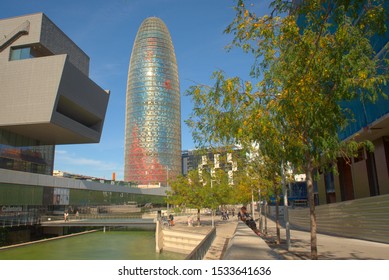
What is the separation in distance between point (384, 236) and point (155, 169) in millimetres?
135251

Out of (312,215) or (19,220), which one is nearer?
(312,215)

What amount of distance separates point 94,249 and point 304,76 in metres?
33.4

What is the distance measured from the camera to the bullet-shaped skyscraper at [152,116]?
151125 mm

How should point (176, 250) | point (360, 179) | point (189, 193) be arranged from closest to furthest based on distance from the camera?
point (360, 179), point (176, 250), point (189, 193)

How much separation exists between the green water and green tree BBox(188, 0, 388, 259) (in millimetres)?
24677

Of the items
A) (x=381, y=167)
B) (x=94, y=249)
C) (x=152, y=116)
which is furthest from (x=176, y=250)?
(x=152, y=116)

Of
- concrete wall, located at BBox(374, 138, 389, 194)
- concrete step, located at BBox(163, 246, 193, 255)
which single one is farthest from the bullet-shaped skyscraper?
concrete wall, located at BBox(374, 138, 389, 194)

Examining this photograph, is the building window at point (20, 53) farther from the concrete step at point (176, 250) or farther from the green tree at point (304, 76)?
the green tree at point (304, 76)

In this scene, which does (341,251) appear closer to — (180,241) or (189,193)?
(180,241)

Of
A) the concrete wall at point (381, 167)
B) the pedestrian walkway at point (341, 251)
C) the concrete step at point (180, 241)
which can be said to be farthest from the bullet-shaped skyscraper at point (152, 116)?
the pedestrian walkway at point (341, 251)

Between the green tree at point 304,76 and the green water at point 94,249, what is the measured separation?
24.7 metres

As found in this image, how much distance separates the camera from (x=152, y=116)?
153 m
